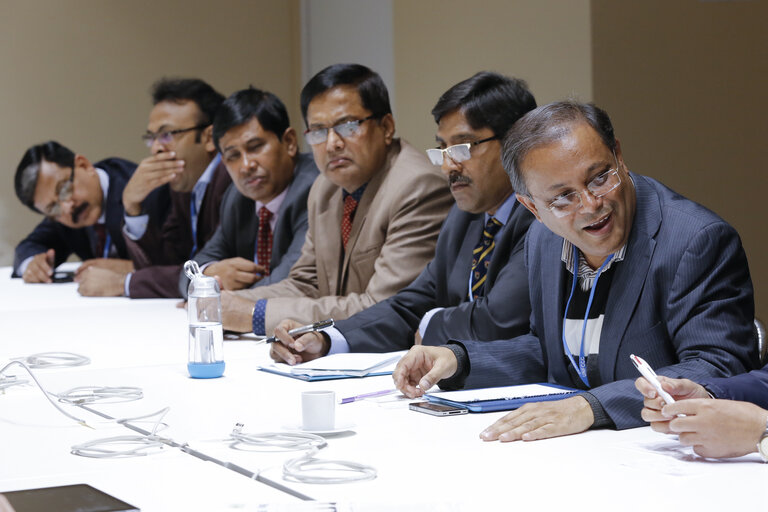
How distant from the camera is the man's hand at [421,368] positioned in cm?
217

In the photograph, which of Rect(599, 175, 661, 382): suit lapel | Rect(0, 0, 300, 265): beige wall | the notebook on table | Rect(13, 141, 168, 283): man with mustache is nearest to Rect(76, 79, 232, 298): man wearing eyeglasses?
Rect(13, 141, 168, 283): man with mustache

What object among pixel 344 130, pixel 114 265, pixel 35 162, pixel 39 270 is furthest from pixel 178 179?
pixel 344 130

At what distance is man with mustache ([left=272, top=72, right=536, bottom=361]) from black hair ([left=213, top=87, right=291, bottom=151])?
1522 mm

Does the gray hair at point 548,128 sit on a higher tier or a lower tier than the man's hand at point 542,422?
higher

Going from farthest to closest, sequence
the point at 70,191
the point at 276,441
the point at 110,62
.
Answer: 1. the point at 110,62
2. the point at 70,191
3. the point at 276,441

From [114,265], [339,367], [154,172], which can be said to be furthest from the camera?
[114,265]

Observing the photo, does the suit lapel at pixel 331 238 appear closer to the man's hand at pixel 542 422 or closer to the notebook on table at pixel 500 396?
the notebook on table at pixel 500 396

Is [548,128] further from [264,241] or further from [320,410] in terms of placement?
[264,241]

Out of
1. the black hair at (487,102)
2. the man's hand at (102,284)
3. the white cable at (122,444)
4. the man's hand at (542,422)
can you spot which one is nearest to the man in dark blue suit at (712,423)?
the man's hand at (542,422)

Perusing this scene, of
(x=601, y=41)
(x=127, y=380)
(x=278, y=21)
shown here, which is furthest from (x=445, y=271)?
(x=278, y=21)

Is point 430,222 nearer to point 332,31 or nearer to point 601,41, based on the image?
point 601,41

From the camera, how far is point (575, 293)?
7.34 ft

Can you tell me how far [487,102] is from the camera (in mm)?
2910

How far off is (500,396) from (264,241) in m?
2.65
